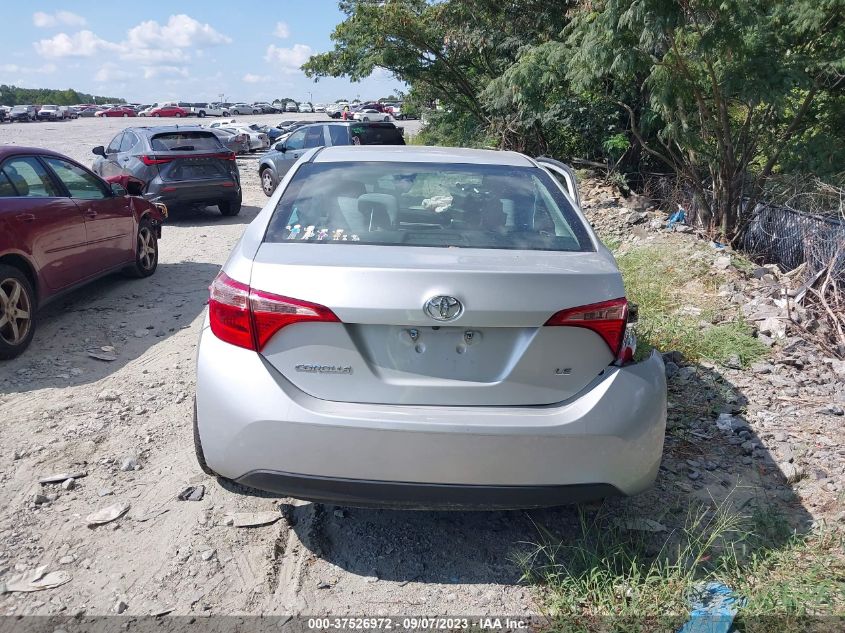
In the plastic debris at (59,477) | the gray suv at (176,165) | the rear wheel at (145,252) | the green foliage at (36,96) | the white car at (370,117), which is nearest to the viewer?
the plastic debris at (59,477)

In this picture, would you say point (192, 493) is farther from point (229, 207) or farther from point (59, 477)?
point (229, 207)

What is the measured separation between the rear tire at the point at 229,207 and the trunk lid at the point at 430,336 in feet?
35.9

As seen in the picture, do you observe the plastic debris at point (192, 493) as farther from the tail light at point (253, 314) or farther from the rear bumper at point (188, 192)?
the rear bumper at point (188, 192)

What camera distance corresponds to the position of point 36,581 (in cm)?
294

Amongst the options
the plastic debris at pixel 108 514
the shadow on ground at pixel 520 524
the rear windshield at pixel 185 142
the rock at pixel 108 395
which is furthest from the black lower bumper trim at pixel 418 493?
the rear windshield at pixel 185 142

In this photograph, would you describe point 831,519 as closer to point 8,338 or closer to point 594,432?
point 594,432

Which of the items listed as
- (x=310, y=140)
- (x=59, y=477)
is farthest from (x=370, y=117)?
(x=59, y=477)

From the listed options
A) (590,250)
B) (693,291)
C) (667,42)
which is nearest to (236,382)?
(590,250)

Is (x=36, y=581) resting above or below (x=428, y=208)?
below

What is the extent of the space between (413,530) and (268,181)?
14685mm

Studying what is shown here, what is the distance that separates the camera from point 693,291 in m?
7.21

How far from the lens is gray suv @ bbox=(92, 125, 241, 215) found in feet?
39.5

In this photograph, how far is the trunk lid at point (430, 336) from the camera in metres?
2.64

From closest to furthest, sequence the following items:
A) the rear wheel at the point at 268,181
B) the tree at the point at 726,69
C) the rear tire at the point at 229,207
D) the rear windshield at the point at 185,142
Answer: the tree at the point at 726,69, the rear windshield at the point at 185,142, the rear tire at the point at 229,207, the rear wheel at the point at 268,181
